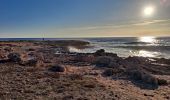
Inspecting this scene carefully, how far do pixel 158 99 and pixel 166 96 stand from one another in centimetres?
81

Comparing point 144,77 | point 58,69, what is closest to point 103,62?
point 58,69

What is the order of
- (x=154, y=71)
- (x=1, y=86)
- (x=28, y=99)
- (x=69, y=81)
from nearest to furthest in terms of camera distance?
1. (x=28, y=99)
2. (x=1, y=86)
3. (x=69, y=81)
4. (x=154, y=71)

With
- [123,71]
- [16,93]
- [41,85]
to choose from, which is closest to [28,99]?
[16,93]

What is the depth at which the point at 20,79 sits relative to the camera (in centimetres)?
1456

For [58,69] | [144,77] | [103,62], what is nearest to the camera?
[144,77]

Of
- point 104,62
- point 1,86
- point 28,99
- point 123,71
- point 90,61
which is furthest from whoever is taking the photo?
point 90,61

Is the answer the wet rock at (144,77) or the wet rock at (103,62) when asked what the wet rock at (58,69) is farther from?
the wet rock at (103,62)

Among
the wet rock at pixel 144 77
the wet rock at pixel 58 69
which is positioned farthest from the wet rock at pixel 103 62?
the wet rock at pixel 58 69

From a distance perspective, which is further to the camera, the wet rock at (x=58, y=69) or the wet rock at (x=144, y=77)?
the wet rock at (x=58, y=69)

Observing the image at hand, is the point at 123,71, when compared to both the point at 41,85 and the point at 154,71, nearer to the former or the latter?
the point at 154,71

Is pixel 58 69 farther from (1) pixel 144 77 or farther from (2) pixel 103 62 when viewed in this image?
(1) pixel 144 77

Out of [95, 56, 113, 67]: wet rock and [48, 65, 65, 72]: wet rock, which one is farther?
[95, 56, 113, 67]: wet rock

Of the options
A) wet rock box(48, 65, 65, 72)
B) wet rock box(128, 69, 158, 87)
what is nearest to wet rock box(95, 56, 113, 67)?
wet rock box(128, 69, 158, 87)

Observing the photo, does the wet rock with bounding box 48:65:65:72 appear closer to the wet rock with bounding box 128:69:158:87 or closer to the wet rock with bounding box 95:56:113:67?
the wet rock with bounding box 128:69:158:87
